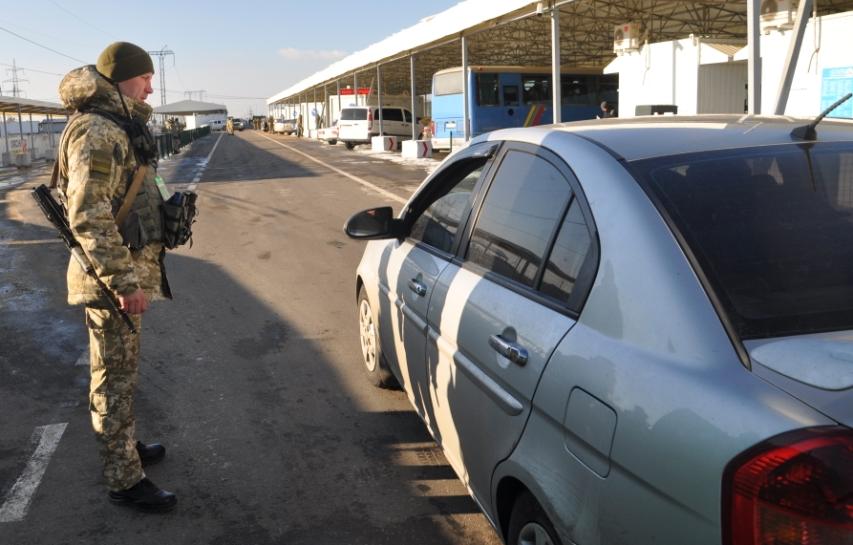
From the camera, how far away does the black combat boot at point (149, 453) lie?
3703 millimetres

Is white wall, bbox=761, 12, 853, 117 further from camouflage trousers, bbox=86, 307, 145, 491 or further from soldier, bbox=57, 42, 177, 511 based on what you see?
camouflage trousers, bbox=86, 307, 145, 491

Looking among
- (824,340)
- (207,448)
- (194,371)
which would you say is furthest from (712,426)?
(194,371)

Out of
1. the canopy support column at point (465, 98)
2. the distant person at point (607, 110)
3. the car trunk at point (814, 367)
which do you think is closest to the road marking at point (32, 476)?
the car trunk at point (814, 367)

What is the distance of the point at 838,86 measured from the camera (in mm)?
13258

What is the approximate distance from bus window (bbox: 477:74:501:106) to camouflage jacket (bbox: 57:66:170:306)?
24.3 metres

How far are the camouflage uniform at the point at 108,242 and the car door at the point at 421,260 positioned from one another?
3.57ft

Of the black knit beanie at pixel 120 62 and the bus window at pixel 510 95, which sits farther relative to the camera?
the bus window at pixel 510 95

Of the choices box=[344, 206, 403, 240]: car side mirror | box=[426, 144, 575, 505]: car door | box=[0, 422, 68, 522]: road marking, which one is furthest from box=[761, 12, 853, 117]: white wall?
box=[0, 422, 68, 522]: road marking

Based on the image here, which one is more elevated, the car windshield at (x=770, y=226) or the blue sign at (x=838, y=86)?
the blue sign at (x=838, y=86)

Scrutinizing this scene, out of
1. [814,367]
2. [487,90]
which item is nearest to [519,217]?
[814,367]

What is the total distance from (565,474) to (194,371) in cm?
362

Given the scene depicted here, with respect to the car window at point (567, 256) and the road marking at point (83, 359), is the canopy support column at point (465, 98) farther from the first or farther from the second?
the car window at point (567, 256)

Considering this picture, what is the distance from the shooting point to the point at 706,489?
5.01 feet

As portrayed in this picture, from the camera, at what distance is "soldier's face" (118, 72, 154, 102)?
10.5ft
